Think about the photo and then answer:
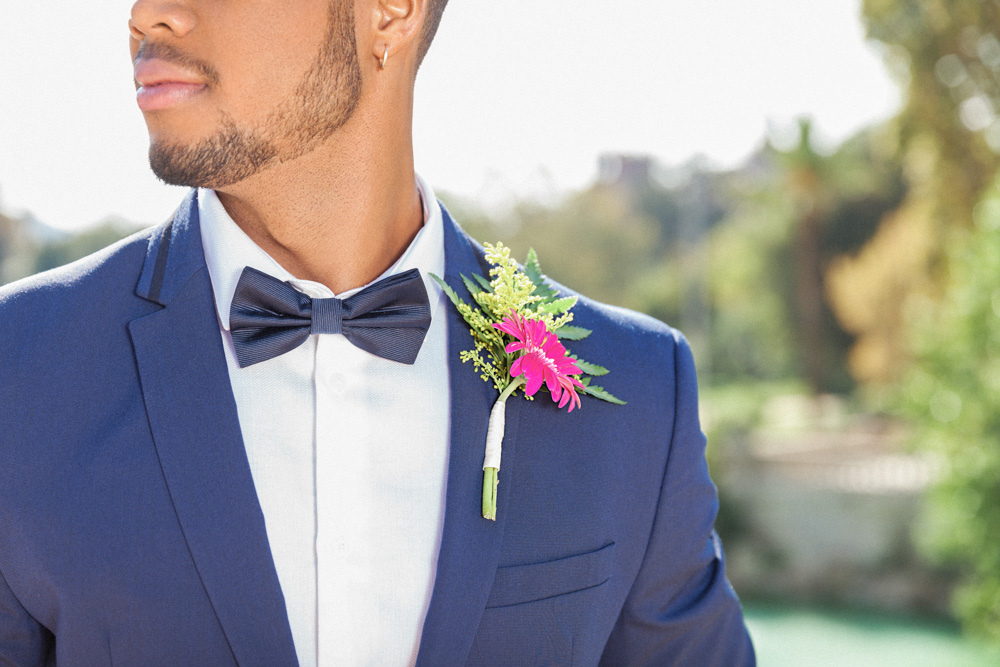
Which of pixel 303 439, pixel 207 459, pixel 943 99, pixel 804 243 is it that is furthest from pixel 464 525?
pixel 804 243

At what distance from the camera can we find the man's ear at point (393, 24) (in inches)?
83.9

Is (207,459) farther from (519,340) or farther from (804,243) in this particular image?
(804,243)

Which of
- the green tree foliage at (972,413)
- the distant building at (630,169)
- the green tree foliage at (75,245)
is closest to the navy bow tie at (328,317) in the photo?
the green tree foliage at (75,245)

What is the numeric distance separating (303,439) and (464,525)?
14.2 inches

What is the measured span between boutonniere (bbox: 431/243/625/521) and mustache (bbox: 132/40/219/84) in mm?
618

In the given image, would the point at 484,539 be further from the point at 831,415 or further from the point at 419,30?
the point at 831,415

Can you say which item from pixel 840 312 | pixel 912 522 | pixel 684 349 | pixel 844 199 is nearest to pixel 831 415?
pixel 840 312

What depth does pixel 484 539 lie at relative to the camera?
196 cm

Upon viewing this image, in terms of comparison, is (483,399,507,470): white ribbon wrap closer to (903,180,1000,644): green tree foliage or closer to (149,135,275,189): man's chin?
(149,135,275,189): man's chin

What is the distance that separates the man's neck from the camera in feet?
6.76

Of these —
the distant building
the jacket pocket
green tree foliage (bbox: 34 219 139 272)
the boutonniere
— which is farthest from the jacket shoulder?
the distant building

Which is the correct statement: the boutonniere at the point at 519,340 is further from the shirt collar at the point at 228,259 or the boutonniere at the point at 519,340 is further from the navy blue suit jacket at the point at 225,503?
the shirt collar at the point at 228,259

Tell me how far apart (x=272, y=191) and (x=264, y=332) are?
289mm

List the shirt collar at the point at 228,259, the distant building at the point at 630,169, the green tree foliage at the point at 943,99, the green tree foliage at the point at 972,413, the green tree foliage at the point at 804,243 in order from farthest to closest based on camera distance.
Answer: the distant building at the point at 630,169
the green tree foliage at the point at 804,243
the green tree foliage at the point at 943,99
the green tree foliage at the point at 972,413
the shirt collar at the point at 228,259
